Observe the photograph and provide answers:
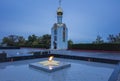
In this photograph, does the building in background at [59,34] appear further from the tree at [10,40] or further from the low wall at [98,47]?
the tree at [10,40]

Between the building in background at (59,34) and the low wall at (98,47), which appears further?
the building in background at (59,34)

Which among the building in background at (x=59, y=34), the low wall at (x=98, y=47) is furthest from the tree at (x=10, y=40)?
the low wall at (x=98, y=47)

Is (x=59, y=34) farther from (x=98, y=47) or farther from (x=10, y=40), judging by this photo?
(x=10, y=40)

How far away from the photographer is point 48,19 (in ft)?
94.1

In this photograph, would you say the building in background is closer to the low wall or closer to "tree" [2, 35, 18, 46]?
the low wall

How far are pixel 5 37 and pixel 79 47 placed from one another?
1555cm

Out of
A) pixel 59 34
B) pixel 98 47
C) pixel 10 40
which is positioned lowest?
pixel 98 47

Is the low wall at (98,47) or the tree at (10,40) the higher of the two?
the tree at (10,40)

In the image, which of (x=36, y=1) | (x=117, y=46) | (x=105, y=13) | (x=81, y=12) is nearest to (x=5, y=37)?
(x=36, y=1)

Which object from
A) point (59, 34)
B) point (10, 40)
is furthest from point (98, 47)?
point (10, 40)

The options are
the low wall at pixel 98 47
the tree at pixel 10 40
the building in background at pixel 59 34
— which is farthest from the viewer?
the tree at pixel 10 40

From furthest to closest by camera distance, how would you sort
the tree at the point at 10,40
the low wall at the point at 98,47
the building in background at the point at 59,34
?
the tree at the point at 10,40
the building in background at the point at 59,34
the low wall at the point at 98,47

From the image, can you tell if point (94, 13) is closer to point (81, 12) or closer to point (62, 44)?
point (81, 12)

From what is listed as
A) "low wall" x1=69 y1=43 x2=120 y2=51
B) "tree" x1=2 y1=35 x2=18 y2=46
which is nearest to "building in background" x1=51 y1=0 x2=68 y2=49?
"low wall" x1=69 y1=43 x2=120 y2=51
